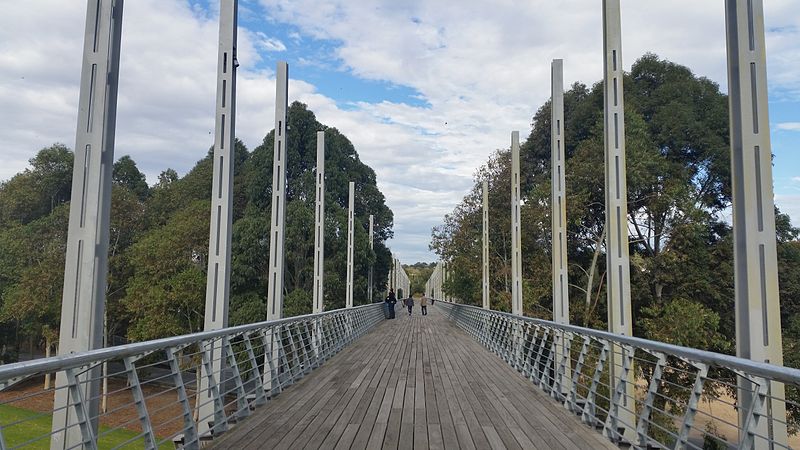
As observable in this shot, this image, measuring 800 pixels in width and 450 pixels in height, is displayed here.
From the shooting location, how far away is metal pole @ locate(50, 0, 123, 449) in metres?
4.52

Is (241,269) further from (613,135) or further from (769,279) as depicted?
(769,279)

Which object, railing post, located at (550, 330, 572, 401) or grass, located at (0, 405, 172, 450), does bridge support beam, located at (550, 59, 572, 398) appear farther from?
grass, located at (0, 405, 172, 450)

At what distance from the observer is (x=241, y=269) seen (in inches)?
1136

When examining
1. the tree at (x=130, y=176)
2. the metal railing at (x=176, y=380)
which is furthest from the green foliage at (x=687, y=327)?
the tree at (x=130, y=176)

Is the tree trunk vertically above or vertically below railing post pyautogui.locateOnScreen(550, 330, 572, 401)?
above

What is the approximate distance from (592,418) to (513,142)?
10.6 metres

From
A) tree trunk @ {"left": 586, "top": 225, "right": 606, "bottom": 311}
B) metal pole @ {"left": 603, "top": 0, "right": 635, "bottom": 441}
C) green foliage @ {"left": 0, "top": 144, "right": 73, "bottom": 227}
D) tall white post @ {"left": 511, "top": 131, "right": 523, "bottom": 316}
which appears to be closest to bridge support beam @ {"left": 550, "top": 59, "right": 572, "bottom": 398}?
metal pole @ {"left": 603, "top": 0, "right": 635, "bottom": 441}

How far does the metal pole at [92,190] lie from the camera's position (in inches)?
178

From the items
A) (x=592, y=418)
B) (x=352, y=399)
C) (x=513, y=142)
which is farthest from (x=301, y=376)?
(x=513, y=142)

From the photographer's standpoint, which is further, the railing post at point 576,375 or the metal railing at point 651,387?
the railing post at point 576,375

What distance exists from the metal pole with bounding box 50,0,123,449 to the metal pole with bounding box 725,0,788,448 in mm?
4780

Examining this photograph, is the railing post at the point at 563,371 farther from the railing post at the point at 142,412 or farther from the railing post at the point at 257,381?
the railing post at the point at 142,412

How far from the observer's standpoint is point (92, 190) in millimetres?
4676

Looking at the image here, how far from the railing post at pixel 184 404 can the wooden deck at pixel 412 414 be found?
0.88ft
